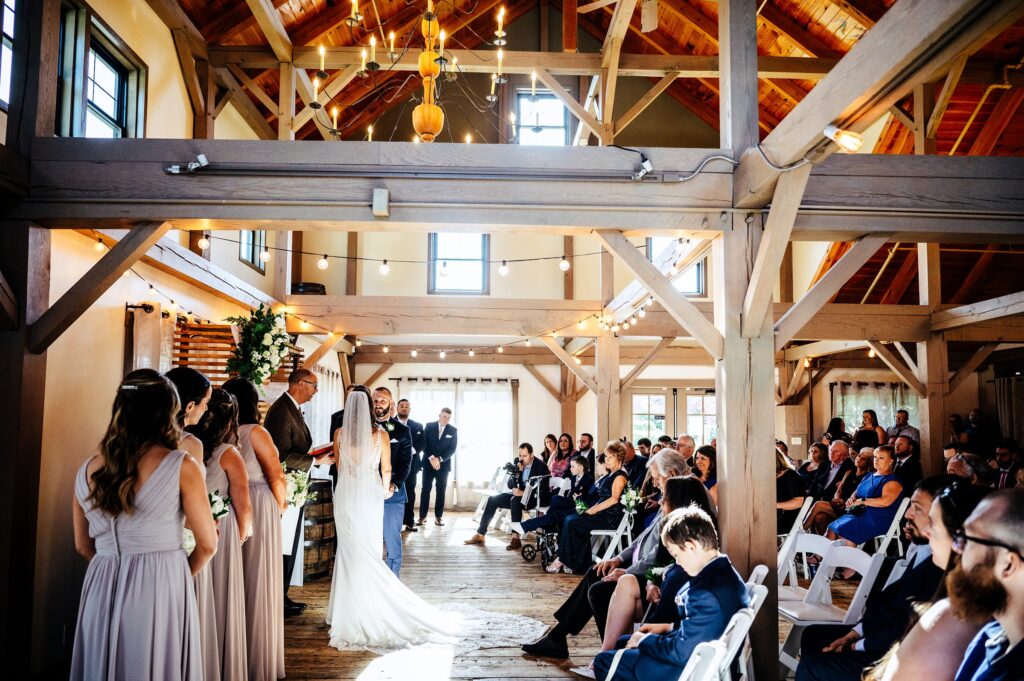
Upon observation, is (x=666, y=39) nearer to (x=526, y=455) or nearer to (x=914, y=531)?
(x=526, y=455)

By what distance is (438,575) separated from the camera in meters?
6.92

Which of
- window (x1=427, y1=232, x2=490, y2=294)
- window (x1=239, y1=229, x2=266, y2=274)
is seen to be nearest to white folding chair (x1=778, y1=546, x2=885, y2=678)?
window (x1=239, y1=229, x2=266, y2=274)

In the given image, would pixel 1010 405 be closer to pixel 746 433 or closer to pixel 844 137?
pixel 746 433

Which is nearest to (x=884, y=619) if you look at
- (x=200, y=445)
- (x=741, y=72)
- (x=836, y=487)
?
(x=741, y=72)

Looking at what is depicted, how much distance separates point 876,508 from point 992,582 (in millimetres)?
5062

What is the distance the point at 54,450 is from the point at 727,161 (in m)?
4.35

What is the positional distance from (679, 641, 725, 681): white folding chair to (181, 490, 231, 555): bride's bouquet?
1874 millimetres

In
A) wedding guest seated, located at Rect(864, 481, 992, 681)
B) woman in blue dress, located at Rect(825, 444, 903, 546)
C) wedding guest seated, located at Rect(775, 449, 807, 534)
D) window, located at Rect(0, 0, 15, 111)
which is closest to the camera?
wedding guest seated, located at Rect(864, 481, 992, 681)

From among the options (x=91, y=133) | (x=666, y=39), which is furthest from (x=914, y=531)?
(x=666, y=39)

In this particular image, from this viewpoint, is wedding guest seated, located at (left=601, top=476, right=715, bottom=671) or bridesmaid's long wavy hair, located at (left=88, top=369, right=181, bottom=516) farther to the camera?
wedding guest seated, located at (left=601, top=476, right=715, bottom=671)

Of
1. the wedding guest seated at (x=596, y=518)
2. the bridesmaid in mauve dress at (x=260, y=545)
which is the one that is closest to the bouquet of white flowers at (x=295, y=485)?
the bridesmaid in mauve dress at (x=260, y=545)

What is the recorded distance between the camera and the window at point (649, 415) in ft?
45.6

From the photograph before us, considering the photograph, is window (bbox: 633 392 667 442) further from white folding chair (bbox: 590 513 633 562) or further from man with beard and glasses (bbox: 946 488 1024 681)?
man with beard and glasses (bbox: 946 488 1024 681)

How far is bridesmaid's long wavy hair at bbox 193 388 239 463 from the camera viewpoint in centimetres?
342
